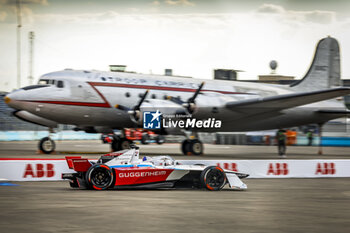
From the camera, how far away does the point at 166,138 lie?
179 ft

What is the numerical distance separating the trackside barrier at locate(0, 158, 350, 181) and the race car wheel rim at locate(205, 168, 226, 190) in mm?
2015

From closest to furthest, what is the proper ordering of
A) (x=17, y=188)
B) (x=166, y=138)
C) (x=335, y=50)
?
(x=17, y=188), (x=335, y=50), (x=166, y=138)

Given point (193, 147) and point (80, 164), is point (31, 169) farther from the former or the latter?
point (193, 147)

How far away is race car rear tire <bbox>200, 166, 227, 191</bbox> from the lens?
587 inches

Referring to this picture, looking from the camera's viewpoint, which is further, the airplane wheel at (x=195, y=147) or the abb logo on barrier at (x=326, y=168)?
the airplane wheel at (x=195, y=147)

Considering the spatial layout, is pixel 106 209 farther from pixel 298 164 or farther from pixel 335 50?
pixel 335 50

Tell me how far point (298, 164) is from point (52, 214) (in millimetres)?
12275

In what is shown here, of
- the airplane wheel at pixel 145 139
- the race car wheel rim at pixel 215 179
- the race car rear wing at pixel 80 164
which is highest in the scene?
the airplane wheel at pixel 145 139

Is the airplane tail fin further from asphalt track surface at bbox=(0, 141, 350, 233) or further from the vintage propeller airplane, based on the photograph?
asphalt track surface at bbox=(0, 141, 350, 233)

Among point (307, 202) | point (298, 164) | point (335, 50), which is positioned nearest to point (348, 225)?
point (307, 202)

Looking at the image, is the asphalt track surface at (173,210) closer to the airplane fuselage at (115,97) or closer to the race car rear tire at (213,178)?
the race car rear tire at (213,178)

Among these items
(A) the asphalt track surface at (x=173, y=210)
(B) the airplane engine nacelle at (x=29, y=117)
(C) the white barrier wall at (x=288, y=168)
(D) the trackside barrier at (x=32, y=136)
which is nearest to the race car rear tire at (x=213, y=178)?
(A) the asphalt track surface at (x=173, y=210)

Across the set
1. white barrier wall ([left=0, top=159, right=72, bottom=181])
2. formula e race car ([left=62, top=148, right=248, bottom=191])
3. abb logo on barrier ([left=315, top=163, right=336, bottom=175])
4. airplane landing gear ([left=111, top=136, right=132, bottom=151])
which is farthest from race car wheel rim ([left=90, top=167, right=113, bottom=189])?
airplane landing gear ([left=111, top=136, right=132, bottom=151])

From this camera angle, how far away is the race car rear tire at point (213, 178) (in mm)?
14906
